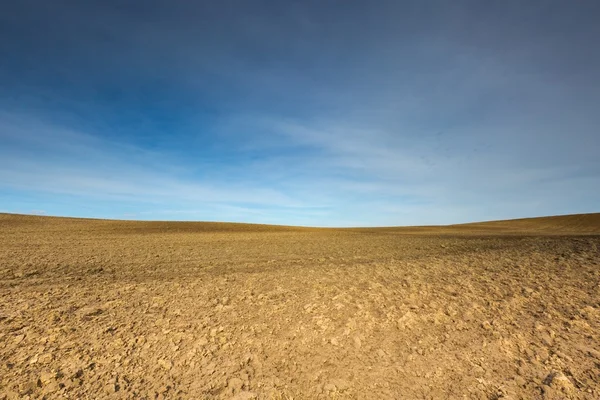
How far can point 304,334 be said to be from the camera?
232 inches

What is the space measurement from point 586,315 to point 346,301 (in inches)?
196

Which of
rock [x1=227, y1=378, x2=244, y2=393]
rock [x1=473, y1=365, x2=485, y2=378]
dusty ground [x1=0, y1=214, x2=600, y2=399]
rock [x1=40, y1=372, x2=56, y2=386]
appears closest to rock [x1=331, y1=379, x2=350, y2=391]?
dusty ground [x1=0, y1=214, x2=600, y2=399]

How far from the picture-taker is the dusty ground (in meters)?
4.42

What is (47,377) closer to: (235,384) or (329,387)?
(235,384)

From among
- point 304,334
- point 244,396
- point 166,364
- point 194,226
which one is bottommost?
point 244,396

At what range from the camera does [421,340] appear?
5734 mm

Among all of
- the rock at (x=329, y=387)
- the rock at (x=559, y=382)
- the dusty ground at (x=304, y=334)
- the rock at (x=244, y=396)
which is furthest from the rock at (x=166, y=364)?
the rock at (x=559, y=382)

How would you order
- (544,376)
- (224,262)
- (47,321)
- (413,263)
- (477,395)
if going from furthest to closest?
→ (224,262), (413,263), (47,321), (544,376), (477,395)

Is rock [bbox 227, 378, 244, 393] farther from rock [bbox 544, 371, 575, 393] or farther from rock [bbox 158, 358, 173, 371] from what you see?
rock [bbox 544, 371, 575, 393]

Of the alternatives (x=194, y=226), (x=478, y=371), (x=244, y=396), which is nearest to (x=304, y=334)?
(x=244, y=396)

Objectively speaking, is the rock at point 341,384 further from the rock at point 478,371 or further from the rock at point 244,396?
the rock at point 478,371

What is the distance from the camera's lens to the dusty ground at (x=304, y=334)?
→ 4.42m

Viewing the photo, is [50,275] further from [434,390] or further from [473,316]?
[473,316]

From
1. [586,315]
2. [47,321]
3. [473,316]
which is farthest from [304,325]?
[586,315]
